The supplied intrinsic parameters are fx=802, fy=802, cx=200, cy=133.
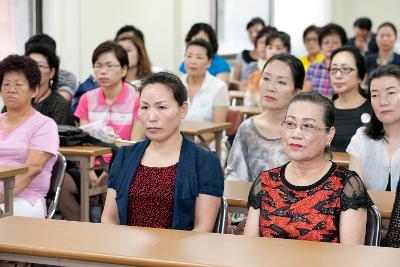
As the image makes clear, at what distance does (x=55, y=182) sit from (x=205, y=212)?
133 cm

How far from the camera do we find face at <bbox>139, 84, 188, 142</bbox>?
3.18 meters

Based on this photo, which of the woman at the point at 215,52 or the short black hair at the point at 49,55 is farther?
the woman at the point at 215,52

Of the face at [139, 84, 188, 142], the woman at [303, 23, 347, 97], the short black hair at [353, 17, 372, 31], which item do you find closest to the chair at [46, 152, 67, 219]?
the face at [139, 84, 188, 142]

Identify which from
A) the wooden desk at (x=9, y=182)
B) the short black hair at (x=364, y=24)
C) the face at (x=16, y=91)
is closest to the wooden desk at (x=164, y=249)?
the wooden desk at (x=9, y=182)

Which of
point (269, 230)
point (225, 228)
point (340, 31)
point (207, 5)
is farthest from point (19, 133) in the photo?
point (207, 5)

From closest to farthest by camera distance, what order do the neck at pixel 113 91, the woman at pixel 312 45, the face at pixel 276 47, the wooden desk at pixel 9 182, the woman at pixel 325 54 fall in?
the wooden desk at pixel 9 182, the neck at pixel 113 91, the face at pixel 276 47, the woman at pixel 325 54, the woman at pixel 312 45

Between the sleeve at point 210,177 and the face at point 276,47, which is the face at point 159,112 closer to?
the sleeve at point 210,177

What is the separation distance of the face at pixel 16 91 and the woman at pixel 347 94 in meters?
1.84

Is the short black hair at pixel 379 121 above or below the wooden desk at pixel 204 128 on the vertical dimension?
above

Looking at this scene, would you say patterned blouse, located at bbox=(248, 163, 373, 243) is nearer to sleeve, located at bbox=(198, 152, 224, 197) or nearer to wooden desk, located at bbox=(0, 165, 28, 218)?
sleeve, located at bbox=(198, 152, 224, 197)

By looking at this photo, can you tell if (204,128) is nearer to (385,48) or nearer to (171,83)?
(171,83)

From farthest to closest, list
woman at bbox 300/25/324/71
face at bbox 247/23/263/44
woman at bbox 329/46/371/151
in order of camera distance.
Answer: face at bbox 247/23/263/44 < woman at bbox 300/25/324/71 < woman at bbox 329/46/371/151

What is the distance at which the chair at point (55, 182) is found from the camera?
416 cm

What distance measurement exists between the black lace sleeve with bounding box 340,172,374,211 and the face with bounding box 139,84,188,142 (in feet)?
2.50
